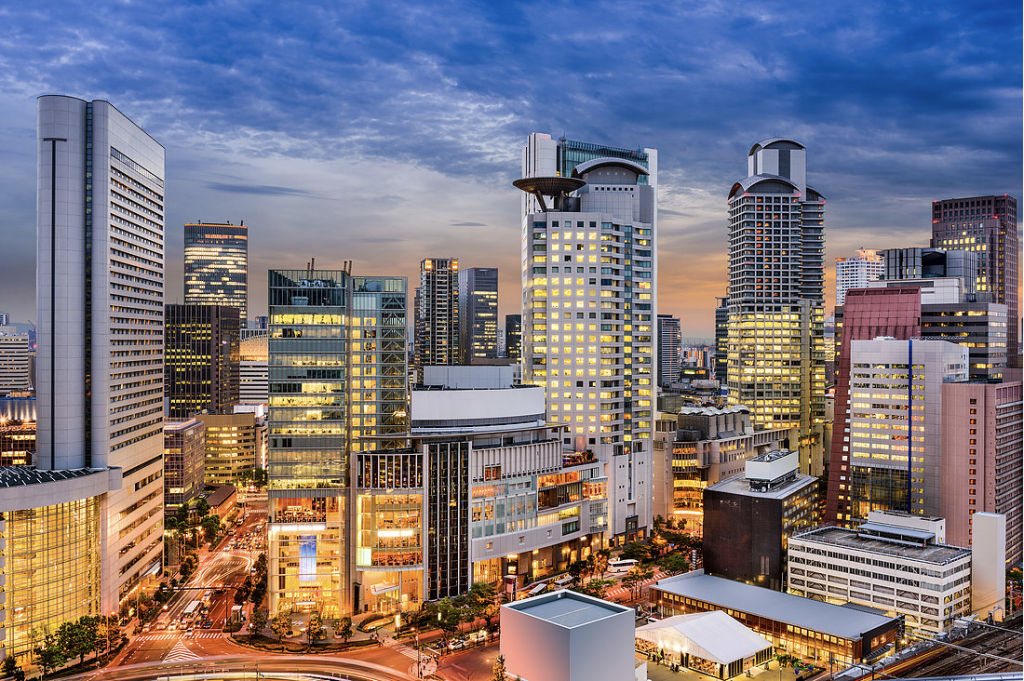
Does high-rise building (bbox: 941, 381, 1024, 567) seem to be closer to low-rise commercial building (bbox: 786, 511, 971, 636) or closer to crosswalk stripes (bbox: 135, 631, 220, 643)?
low-rise commercial building (bbox: 786, 511, 971, 636)

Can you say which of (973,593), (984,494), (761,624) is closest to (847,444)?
(984,494)

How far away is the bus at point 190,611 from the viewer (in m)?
98.2

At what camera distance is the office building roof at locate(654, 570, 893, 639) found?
88.6 meters

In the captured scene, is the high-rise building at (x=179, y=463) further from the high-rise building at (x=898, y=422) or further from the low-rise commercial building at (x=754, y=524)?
the high-rise building at (x=898, y=422)

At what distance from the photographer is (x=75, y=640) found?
3177 inches

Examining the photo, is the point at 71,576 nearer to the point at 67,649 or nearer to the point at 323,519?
the point at 67,649

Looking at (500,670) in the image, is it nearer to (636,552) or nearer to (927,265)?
(636,552)

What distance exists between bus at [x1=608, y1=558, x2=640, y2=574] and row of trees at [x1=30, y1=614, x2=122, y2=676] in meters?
68.8

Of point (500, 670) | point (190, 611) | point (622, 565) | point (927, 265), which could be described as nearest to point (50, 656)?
point (190, 611)

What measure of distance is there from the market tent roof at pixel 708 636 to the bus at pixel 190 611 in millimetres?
54681

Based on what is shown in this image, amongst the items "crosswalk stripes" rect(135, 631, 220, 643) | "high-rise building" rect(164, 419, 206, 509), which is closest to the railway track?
"crosswalk stripes" rect(135, 631, 220, 643)

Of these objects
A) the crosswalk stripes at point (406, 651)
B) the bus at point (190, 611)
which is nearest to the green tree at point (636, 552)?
the crosswalk stripes at point (406, 651)

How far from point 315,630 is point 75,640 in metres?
23.8

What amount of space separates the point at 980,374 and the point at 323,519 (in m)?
125
